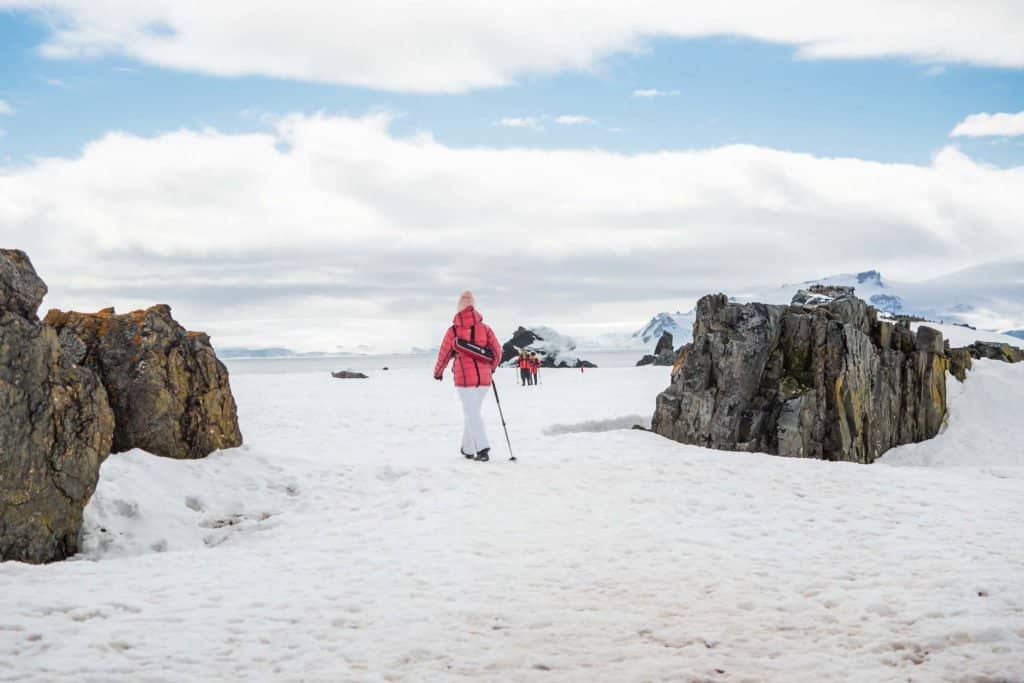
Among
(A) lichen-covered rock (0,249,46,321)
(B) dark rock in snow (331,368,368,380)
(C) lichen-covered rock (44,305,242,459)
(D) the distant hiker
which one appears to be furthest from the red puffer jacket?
(B) dark rock in snow (331,368,368,380)

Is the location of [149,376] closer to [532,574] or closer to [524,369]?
[532,574]

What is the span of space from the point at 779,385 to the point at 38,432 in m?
17.7

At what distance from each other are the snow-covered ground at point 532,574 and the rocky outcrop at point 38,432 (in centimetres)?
56

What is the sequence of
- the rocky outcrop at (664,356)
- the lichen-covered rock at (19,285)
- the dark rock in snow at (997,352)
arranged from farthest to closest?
1. the rocky outcrop at (664,356)
2. the dark rock in snow at (997,352)
3. the lichen-covered rock at (19,285)

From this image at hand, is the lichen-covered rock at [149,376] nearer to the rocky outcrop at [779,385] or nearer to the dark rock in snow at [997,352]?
the rocky outcrop at [779,385]

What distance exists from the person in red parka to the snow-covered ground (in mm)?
799

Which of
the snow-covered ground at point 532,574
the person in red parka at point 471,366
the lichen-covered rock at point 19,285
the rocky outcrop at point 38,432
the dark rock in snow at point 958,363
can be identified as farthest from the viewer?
the dark rock in snow at point 958,363

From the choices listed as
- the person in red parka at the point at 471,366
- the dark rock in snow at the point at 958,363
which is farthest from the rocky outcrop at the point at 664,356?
the person in red parka at the point at 471,366

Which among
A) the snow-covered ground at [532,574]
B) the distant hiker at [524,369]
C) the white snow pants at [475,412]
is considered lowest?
the snow-covered ground at [532,574]

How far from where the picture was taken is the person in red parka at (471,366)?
15.4 m

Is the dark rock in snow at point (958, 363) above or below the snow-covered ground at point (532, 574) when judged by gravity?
above

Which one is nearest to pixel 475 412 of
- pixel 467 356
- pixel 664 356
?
pixel 467 356

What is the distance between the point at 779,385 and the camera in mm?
20984

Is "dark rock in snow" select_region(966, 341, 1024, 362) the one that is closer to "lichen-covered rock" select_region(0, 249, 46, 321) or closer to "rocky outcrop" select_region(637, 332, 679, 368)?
"rocky outcrop" select_region(637, 332, 679, 368)
